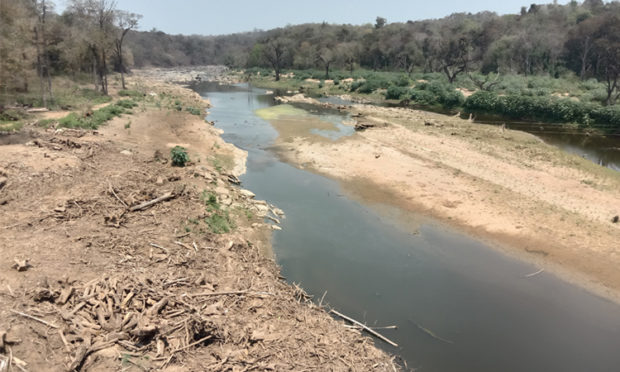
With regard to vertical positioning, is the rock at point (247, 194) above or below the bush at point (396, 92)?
below

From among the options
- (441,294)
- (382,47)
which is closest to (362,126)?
(441,294)

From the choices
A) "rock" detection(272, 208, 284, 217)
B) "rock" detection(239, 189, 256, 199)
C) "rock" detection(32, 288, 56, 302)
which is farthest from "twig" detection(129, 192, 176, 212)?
"rock" detection(32, 288, 56, 302)

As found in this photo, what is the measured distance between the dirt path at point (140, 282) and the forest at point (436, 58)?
1286cm

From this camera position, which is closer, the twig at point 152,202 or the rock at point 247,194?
the twig at point 152,202

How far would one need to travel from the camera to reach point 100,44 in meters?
36.2

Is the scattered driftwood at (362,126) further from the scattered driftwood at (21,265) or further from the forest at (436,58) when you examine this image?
the scattered driftwood at (21,265)

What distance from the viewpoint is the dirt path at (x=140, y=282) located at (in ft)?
21.9

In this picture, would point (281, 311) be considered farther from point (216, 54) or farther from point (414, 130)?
point (216, 54)

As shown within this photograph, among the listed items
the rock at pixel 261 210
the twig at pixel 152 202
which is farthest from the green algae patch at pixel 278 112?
the twig at pixel 152 202

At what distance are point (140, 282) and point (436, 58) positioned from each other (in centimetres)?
7374

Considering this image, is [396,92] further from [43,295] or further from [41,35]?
[43,295]

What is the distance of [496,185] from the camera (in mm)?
17625

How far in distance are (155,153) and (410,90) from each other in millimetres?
36792

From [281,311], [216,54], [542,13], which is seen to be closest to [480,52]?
[542,13]
